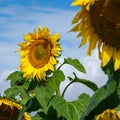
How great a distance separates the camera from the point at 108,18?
2043 millimetres

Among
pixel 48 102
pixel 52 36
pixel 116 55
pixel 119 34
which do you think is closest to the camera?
pixel 119 34

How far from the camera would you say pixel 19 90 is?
497 cm

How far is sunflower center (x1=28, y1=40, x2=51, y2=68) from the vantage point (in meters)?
4.71

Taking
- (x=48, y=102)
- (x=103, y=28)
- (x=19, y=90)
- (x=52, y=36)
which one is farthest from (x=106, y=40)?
(x=19, y=90)

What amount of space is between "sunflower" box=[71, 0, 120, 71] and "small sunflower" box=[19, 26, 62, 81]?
7.58 ft

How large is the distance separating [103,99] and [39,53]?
8.94ft

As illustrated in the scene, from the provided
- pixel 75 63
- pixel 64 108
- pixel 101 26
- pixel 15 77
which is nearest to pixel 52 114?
pixel 64 108

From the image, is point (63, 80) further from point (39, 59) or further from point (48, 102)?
point (39, 59)

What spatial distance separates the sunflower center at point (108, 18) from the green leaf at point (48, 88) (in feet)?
7.01

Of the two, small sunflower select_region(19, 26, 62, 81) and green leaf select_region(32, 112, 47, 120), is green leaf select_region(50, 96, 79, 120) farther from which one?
small sunflower select_region(19, 26, 62, 81)

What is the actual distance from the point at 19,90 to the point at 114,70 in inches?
114

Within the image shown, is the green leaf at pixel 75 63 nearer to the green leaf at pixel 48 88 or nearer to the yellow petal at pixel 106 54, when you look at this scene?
the green leaf at pixel 48 88

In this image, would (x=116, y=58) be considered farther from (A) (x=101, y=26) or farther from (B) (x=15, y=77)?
(B) (x=15, y=77)

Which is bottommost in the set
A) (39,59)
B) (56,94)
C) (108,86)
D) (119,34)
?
(108,86)
